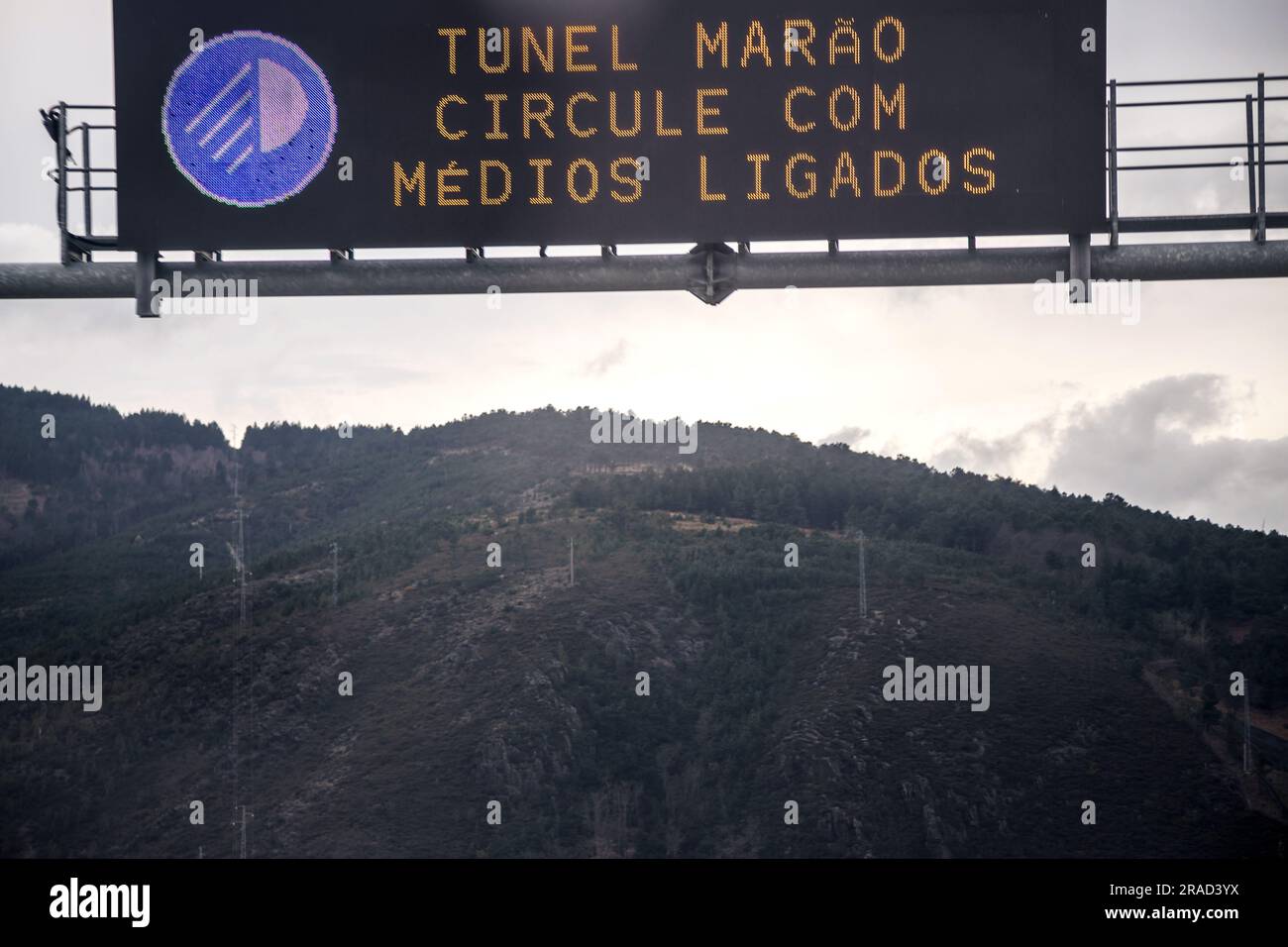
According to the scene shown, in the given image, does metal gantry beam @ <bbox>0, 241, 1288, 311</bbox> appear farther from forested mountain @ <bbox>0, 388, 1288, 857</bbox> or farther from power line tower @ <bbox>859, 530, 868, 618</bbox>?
power line tower @ <bbox>859, 530, 868, 618</bbox>

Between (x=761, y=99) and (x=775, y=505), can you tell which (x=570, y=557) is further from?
(x=761, y=99)

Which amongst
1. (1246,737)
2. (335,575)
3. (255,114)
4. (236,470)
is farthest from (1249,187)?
(236,470)

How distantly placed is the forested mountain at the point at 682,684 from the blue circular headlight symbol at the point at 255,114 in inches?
911

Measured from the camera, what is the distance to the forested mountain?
1357 inches

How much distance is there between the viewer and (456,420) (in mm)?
80625

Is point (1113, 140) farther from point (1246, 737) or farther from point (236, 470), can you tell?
point (236, 470)

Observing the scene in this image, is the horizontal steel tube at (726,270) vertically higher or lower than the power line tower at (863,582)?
higher

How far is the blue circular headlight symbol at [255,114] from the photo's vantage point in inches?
500

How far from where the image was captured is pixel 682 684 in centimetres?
4038

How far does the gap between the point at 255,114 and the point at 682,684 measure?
97.1ft

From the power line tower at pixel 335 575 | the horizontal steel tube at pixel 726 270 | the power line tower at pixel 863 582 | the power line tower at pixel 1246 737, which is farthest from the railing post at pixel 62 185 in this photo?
the power line tower at pixel 1246 737

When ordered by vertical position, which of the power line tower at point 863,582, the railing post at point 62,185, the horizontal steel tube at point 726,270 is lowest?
the power line tower at point 863,582

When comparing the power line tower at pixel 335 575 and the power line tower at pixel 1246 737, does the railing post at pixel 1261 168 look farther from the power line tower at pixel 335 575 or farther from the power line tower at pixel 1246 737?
the power line tower at pixel 335 575

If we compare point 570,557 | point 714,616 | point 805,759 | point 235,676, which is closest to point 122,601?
point 235,676
